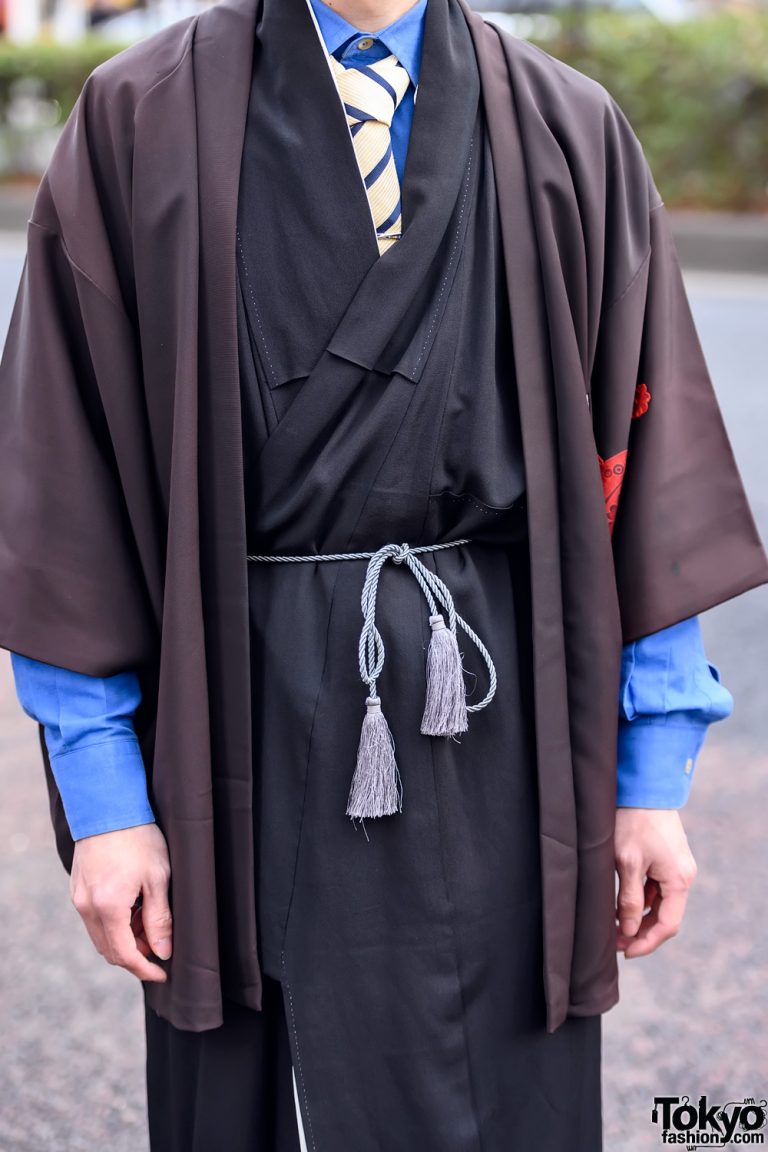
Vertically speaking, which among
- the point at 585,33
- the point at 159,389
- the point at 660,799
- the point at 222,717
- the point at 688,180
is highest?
the point at 585,33

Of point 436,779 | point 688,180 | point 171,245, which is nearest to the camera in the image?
point 171,245

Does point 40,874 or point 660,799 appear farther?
point 40,874

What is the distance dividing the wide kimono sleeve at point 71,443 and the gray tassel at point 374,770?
29cm

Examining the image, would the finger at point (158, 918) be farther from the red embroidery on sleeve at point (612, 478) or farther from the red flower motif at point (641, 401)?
the red flower motif at point (641, 401)

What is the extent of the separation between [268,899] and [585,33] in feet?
38.8

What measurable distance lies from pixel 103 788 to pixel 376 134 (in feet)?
2.57

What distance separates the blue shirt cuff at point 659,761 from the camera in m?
1.64

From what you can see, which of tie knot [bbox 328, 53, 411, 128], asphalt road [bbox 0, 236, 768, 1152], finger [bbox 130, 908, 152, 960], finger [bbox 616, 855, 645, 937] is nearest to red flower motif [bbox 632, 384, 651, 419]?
tie knot [bbox 328, 53, 411, 128]

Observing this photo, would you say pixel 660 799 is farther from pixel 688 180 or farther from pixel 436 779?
pixel 688 180

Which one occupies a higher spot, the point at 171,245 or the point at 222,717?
the point at 171,245

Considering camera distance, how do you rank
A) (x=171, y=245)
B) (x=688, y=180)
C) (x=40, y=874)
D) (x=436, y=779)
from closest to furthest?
(x=171, y=245) < (x=436, y=779) < (x=40, y=874) < (x=688, y=180)

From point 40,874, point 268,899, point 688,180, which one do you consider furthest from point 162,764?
point 688,180

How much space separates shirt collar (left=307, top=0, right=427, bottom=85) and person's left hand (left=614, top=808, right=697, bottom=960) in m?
0.90

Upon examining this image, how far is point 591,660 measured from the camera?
1.55m
